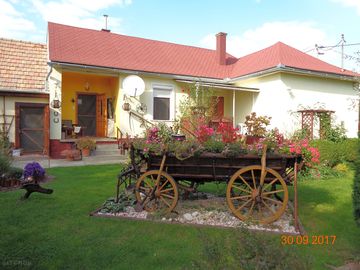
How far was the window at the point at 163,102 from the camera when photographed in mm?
15250

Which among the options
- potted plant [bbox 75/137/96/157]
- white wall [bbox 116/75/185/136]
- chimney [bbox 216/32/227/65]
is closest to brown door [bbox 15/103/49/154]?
potted plant [bbox 75/137/96/157]

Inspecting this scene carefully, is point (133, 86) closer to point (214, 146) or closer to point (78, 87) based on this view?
point (78, 87)

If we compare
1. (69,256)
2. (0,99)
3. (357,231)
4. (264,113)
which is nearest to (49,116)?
(0,99)

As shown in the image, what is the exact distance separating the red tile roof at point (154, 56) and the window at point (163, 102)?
86 cm

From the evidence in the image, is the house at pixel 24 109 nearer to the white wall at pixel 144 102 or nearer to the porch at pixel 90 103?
the porch at pixel 90 103

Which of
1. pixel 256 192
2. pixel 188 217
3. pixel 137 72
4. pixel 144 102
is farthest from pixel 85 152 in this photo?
pixel 256 192

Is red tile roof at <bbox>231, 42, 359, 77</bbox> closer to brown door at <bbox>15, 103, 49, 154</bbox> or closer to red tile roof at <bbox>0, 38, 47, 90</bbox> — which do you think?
brown door at <bbox>15, 103, 49, 154</bbox>

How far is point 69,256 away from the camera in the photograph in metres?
3.49

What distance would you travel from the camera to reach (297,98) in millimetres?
14156

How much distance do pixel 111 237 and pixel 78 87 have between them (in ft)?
42.8

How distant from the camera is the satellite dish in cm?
1366

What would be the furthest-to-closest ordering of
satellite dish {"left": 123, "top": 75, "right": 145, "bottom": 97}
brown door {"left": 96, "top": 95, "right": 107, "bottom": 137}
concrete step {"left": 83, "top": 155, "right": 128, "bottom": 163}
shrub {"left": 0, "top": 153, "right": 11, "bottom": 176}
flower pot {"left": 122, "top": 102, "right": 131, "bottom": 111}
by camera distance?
brown door {"left": 96, "top": 95, "right": 107, "bottom": 137} < flower pot {"left": 122, "top": 102, "right": 131, "bottom": 111} < satellite dish {"left": 123, "top": 75, "right": 145, "bottom": 97} < concrete step {"left": 83, "top": 155, "right": 128, "bottom": 163} < shrub {"left": 0, "top": 153, "right": 11, "bottom": 176}

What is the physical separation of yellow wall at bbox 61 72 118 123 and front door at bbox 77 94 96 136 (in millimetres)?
295

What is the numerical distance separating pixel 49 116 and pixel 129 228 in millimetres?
9819
